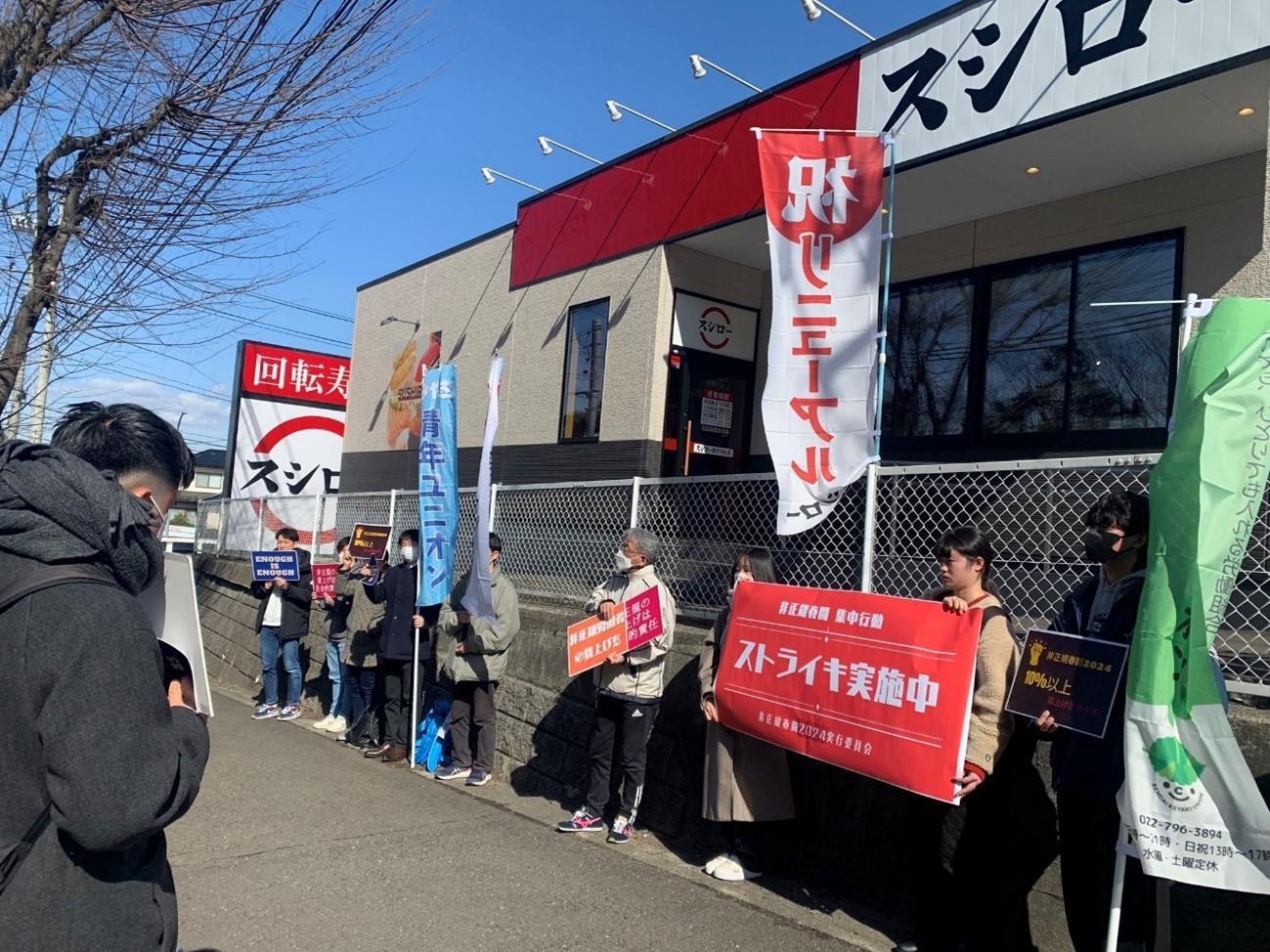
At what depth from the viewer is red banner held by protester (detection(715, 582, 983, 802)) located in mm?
4078

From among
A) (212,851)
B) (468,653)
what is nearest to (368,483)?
(468,653)

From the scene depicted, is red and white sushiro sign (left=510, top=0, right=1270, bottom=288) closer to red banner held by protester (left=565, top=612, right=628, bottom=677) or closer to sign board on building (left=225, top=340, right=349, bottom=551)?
red banner held by protester (left=565, top=612, right=628, bottom=677)

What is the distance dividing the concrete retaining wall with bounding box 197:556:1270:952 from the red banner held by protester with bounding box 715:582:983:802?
58cm

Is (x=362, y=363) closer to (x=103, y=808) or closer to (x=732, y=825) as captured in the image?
(x=732, y=825)

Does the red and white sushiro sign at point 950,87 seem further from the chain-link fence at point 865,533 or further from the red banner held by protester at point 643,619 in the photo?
the red banner held by protester at point 643,619

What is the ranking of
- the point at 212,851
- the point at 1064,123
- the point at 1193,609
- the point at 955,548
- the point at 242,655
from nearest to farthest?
1. the point at 1193,609
2. the point at 955,548
3. the point at 212,851
4. the point at 1064,123
5. the point at 242,655

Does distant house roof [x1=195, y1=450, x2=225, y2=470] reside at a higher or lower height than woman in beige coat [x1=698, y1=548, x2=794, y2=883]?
higher

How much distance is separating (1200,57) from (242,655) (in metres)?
12.1

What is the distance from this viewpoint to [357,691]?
8.97m

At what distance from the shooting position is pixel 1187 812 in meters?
3.04

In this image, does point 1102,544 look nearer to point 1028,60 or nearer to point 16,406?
point 1028,60

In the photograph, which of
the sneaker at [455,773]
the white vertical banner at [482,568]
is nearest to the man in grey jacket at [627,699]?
the white vertical banner at [482,568]

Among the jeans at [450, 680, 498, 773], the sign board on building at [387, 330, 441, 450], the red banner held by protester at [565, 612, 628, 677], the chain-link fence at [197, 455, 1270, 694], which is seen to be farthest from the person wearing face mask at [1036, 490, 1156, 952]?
the sign board on building at [387, 330, 441, 450]

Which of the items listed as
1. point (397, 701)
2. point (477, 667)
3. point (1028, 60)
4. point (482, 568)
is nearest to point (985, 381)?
point (1028, 60)
